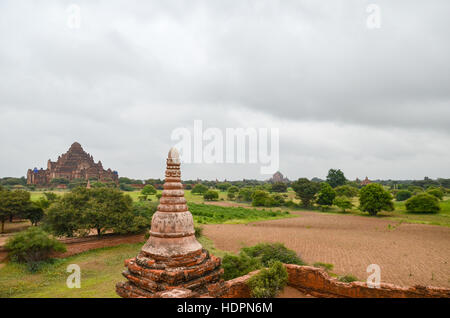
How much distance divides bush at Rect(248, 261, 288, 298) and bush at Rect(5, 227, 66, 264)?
13.1 meters

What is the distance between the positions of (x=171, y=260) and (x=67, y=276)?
1187cm

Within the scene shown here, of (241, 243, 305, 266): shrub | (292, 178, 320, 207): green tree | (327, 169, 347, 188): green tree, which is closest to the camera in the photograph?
(241, 243, 305, 266): shrub

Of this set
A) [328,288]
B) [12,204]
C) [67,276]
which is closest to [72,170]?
[12,204]

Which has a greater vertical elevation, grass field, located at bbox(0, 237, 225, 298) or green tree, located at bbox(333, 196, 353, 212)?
green tree, located at bbox(333, 196, 353, 212)

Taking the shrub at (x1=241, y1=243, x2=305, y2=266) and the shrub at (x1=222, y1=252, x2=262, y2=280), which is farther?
the shrub at (x1=241, y1=243, x2=305, y2=266)

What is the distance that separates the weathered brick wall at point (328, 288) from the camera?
7.62 m

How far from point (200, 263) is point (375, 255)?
15.0m

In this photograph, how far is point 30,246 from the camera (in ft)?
48.7

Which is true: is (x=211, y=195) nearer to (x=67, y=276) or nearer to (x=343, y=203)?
(x=343, y=203)

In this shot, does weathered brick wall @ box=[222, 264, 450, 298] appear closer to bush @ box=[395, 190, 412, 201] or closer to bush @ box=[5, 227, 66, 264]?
bush @ box=[5, 227, 66, 264]

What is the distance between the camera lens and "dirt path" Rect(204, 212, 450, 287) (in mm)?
13172

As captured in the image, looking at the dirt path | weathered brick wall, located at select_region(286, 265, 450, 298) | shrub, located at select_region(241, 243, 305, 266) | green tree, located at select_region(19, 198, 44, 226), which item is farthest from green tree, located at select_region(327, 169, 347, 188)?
weathered brick wall, located at select_region(286, 265, 450, 298)
